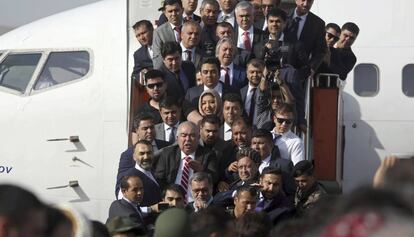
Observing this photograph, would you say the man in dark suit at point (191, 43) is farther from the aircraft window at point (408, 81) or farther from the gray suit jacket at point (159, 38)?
the aircraft window at point (408, 81)

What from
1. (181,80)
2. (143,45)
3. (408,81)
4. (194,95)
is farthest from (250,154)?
(408,81)

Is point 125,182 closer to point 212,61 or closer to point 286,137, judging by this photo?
point 212,61

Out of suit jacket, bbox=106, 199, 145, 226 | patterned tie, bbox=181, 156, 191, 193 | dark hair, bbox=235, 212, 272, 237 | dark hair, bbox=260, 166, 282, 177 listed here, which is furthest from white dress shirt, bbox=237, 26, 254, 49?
dark hair, bbox=235, 212, 272, 237

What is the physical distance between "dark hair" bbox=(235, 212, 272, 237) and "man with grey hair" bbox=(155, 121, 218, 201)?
3.73 meters

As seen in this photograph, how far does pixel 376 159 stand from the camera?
44.5ft

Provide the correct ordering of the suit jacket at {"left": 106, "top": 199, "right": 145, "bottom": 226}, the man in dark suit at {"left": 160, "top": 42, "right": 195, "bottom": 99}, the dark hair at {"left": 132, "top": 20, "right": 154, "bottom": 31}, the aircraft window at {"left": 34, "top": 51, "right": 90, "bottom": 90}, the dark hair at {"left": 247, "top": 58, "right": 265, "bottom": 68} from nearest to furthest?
the suit jacket at {"left": 106, "top": 199, "right": 145, "bottom": 226} < the dark hair at {"left": 247, "top": 58, "right": 265, "bottom": 68} < the man in dark suit at {"left": 160, "top": 42, "right": 195, "bottom": 99} < the dark hair at {"left": 132, "top": 20, "right": 154, "bottom": 31} < the aircraft window at {"left": 34, "top": 51, "right": 90, "bottom": 90}

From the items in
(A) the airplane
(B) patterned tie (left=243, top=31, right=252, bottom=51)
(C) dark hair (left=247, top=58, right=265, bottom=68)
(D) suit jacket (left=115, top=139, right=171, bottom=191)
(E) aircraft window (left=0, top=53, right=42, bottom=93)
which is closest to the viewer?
(D) suit jacket (left=115, top=139, right=171, bottom=191)

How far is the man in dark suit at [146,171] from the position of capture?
10.5 m

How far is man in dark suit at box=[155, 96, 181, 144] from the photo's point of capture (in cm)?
1122

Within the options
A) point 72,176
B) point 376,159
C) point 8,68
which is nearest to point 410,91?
point 376,159

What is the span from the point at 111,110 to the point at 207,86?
7.87 ft

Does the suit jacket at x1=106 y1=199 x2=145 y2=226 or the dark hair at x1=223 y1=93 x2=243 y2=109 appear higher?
the dark hair at x1=223 y1=93 x2=243 y2=109

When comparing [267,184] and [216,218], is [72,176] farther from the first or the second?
[216,218]

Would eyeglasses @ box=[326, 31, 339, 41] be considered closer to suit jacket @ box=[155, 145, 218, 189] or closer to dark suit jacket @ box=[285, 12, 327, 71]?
dark suit jacket @ box=[285, 12, 327, 71]
